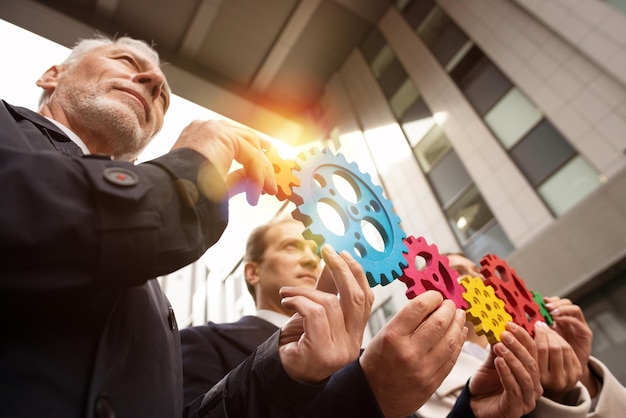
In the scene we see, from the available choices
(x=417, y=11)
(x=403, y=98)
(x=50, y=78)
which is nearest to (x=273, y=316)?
(x=50, y=78)

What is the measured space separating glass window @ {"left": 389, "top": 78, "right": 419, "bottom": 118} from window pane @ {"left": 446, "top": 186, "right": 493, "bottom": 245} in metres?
1.99

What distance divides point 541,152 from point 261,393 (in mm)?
4545

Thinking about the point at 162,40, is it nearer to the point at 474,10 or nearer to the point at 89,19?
the point at 89,19

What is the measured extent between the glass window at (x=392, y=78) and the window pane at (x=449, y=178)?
186 centimetres

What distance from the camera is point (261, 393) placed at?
729 millimetres

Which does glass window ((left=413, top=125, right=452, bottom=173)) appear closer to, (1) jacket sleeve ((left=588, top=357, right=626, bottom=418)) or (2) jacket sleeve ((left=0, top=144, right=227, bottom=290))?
(1) jacket sleeve ((left=588, top=357, right=626, bottom=418))

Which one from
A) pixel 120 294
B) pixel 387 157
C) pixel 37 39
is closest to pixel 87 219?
pixel 120 294

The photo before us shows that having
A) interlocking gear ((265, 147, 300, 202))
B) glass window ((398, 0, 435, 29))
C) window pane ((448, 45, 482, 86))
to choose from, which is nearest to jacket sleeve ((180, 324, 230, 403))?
interlocking gear ((265, 147, 300, 202))

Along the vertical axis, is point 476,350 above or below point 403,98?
below

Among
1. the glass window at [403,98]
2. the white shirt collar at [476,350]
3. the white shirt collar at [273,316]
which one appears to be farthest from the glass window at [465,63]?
the white shirt collar at [273,316]

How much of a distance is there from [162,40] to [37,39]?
5.08 metres

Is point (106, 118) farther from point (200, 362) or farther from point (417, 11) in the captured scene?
point (417, 11)

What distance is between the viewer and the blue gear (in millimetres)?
819

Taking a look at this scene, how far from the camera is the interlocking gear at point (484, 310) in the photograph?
3.18ft
